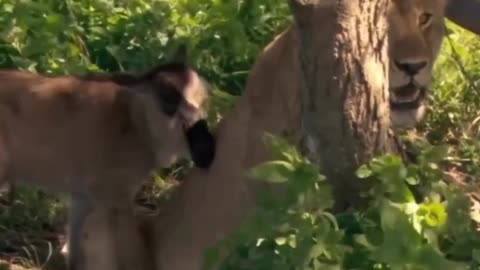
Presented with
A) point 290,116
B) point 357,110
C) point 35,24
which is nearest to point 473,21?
point 290,116

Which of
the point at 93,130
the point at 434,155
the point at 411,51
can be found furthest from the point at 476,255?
the point at 93,130

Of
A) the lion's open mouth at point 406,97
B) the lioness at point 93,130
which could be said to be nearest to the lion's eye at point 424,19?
the lion's open mouth at point 406,97

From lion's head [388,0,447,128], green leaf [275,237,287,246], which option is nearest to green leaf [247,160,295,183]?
green leaf [275,237,287,246]

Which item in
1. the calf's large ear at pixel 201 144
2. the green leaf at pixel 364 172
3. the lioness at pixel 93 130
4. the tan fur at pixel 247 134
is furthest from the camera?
the lioness at pixel 93 130

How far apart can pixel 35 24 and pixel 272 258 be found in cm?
272

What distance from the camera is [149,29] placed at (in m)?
5.86

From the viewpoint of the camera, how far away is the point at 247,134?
4258mm

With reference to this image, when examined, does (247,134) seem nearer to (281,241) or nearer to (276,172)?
(276,172)

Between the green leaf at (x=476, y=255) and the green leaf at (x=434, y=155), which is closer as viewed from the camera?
the green leaf at (x=476, y=255)

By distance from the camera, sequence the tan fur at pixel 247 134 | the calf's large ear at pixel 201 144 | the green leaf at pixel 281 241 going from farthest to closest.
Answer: the calf's large ear at pixel 201 144
the tan fur at pixel 247 134
the green leaf at pixel 281 241

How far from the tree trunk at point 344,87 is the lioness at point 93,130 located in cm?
150

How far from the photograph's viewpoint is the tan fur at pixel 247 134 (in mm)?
4055

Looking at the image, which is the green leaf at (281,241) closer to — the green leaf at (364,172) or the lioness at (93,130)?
the green leaf at (364,172)

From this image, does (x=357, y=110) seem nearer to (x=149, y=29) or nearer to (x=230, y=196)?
(x=230, y=196)
